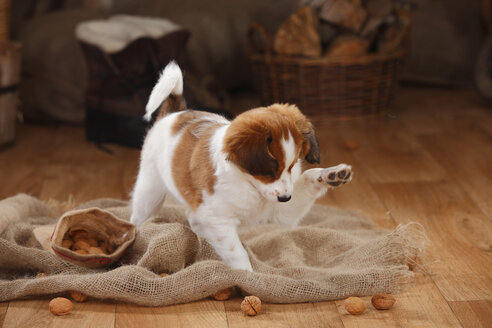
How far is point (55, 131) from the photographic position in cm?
349

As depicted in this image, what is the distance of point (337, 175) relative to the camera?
1.69 metres

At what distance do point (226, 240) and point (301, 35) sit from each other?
1.81 m

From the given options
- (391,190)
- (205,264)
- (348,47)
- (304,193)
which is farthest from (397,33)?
(205,264)

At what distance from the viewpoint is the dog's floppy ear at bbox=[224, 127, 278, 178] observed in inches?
60.4

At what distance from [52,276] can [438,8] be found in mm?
3129

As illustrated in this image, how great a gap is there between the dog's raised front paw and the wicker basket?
164 centimetres

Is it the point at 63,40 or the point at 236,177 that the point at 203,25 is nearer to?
the point at 63,40

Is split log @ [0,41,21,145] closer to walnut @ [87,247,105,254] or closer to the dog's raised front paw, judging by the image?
walnut @ [87,247,105,254]

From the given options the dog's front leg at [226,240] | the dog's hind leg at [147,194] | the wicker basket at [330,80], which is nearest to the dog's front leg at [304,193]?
the dog's front leg at [226,240]

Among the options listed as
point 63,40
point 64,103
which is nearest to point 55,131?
point 64,103

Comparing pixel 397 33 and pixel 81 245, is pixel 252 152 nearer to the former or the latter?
pixel 81 245

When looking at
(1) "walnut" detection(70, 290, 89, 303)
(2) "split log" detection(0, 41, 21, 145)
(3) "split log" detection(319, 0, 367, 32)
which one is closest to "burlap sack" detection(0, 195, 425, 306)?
(1) "walnut" detection(70, 290, 89, 303)

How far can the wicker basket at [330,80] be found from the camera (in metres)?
3.30

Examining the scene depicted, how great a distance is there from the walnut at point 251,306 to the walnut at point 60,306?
43cm
